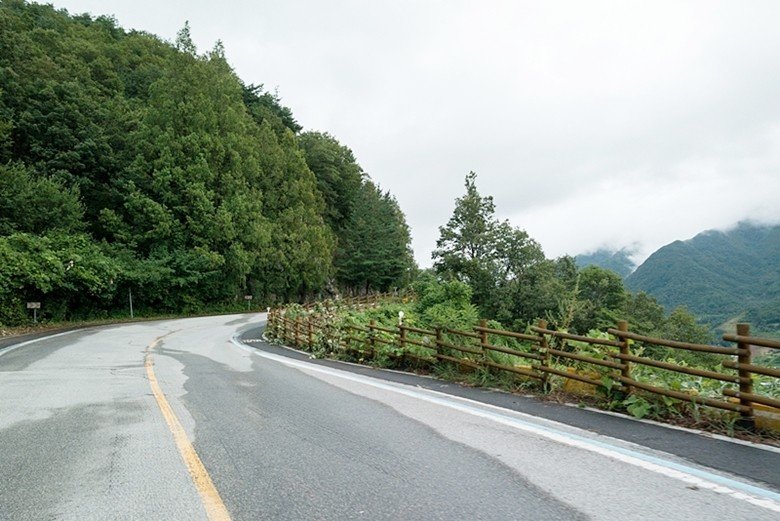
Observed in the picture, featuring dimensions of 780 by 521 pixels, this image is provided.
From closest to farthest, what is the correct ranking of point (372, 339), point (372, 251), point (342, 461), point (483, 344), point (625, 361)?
Answer: 1. point (342, 461)
2. point (625, 361)
3. point (483, 344)
4. point (372, 339)
5. point (372, 251)

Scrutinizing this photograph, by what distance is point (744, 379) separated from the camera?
4898 mm

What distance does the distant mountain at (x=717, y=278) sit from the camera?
84938 millimetres

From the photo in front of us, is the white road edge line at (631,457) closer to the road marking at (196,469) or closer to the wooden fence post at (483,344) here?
the wooden fence post at (483,344)

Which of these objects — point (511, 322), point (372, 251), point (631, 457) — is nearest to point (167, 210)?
point (372, 251)

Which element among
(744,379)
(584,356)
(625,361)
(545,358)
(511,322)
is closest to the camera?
(744,379)

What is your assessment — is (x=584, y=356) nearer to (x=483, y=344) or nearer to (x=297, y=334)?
(x=483, y=344)

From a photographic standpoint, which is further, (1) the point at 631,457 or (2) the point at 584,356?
(2) the point at 584,356

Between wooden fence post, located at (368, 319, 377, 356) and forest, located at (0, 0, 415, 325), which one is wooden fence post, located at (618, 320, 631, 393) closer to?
wooden fence post, located at (368, 319, 377, 356)

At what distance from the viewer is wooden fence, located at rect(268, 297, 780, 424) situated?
4.94m

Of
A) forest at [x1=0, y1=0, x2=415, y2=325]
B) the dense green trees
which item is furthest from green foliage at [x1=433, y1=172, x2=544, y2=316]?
forest at [x1=0, y1=0, x2=415, y2=325]

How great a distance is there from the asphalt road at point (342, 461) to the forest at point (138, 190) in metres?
21.1

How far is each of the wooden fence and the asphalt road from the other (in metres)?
0.71

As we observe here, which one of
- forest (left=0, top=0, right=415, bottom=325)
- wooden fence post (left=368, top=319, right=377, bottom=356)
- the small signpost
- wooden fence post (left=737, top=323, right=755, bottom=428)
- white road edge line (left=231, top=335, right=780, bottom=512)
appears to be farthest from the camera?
forest (left=0, top=0, right=415, bottom=325)

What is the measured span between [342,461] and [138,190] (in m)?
33.5
